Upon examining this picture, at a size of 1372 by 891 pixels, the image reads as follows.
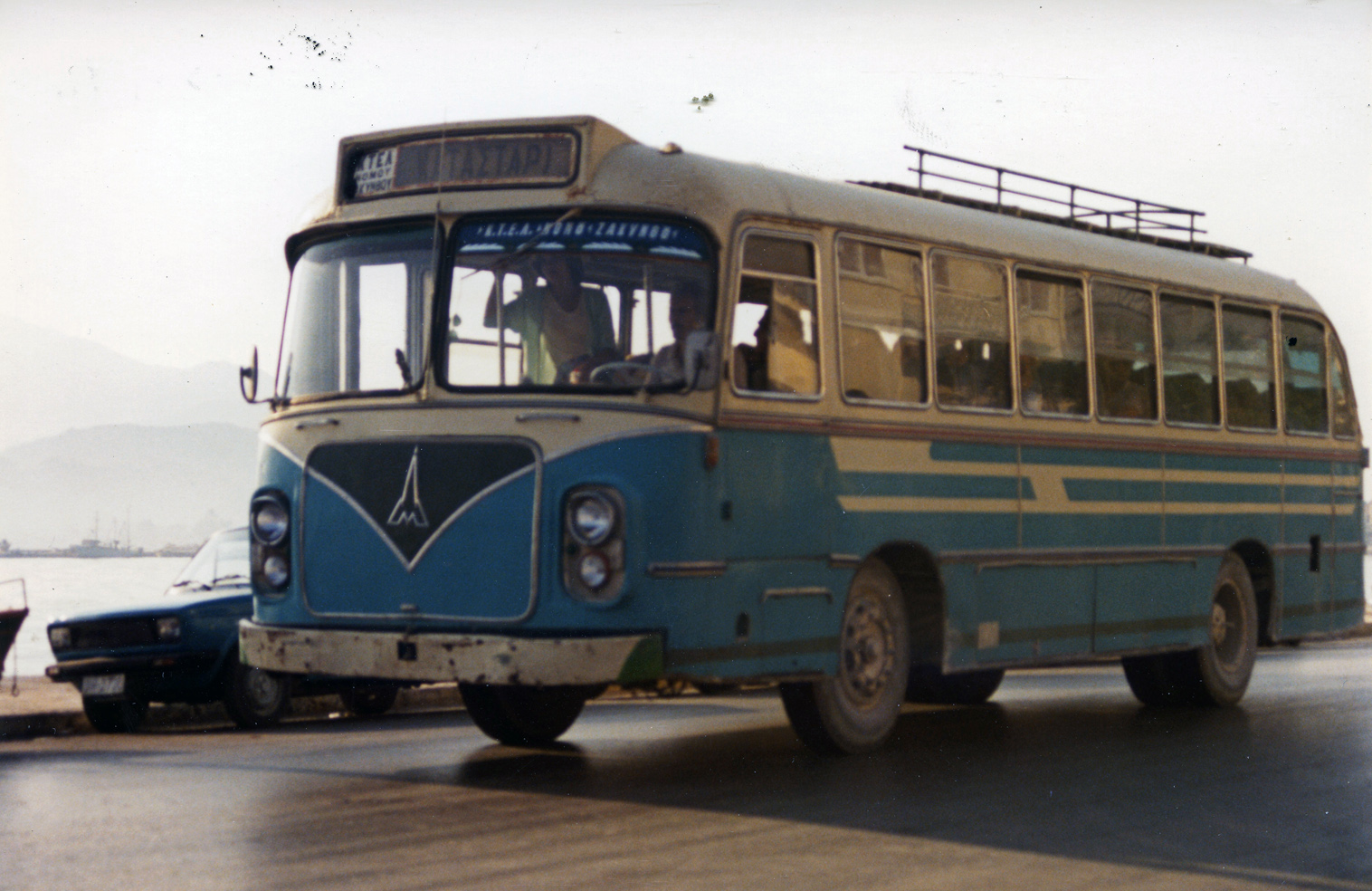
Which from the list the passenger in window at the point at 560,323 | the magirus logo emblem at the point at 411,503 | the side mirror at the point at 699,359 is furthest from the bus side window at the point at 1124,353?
the magirus logo emblem at the point at 411,503

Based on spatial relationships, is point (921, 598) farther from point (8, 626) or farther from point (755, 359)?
point (8, 626)

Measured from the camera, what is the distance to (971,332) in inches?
459

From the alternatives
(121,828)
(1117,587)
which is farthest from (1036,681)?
(121,828)

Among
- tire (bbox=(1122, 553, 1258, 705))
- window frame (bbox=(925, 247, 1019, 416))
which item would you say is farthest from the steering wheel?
tire (bbox=(1122, 553, 1258, 705))

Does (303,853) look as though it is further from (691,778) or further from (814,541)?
(814,541)

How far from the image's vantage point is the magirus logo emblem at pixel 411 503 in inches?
386

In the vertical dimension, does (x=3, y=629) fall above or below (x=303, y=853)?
above

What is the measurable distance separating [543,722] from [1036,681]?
7611 mm

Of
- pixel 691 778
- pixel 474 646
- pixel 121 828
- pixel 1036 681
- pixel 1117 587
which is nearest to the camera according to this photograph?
pixel 121 828

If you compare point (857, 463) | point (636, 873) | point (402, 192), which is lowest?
point (636, 873)

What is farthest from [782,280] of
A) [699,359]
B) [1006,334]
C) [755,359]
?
[1006,334]

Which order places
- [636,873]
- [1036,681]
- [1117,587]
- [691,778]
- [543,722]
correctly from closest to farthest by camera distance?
[636,873]
[691,778]
[543,722]
[1117,587]
[1036,681]

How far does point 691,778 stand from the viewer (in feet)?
33.5

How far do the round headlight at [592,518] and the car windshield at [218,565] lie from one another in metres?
6.16
